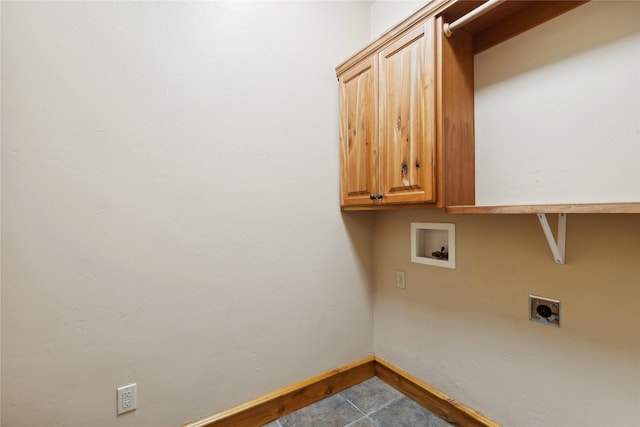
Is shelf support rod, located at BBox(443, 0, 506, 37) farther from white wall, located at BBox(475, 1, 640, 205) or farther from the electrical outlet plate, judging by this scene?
the electrical outlet plate

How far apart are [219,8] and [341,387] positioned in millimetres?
2274

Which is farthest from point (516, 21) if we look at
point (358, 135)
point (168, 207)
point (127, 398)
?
point (127, 398)

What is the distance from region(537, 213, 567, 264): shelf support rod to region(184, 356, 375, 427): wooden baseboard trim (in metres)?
1.34

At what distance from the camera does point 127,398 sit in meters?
1.26

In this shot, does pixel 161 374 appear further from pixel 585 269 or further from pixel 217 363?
pixel 585 269

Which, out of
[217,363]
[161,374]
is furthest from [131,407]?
[217,363]

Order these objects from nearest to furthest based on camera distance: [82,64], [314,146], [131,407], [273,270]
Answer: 1. [82,64]
2. [131,407]
3. [273,270]
4. [314,146]

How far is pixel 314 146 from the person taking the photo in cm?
176

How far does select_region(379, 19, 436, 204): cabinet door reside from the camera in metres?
1.28

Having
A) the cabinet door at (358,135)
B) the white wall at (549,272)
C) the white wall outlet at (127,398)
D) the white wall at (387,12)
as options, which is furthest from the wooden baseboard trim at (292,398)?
the white wall at (387,12)

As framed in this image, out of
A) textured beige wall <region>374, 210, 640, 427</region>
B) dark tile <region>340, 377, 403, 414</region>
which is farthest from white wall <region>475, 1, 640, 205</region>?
dark tile <region>340, 377, 403, 414</region>

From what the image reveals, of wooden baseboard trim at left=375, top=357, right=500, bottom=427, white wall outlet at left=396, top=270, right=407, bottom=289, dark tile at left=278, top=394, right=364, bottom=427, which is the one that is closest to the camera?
wooden baseboard trim at left=375, top=357, right=500, bottom=427

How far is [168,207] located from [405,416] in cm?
165

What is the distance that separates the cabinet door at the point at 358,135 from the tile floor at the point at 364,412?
1.17 meters
